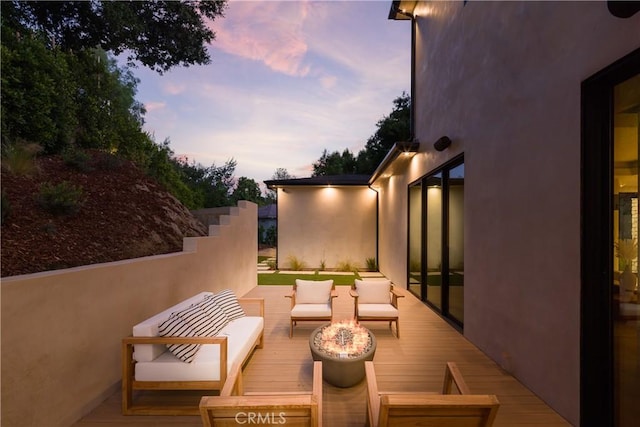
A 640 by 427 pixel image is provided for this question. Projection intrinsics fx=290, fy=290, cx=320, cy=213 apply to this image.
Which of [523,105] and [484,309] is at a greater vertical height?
[523,105]

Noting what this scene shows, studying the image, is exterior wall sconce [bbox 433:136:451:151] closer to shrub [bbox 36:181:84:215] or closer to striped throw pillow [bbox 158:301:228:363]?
striped throw pillow [bbox 158:301:228:363]

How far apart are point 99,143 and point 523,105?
894cm

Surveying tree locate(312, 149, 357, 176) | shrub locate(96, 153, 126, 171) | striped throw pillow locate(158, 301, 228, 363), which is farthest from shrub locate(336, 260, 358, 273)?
tree locate(312, 149, 357, 176)

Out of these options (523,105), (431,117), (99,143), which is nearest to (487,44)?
(523,105)

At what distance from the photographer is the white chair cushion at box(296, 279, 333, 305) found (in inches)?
207

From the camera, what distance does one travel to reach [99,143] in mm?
7391

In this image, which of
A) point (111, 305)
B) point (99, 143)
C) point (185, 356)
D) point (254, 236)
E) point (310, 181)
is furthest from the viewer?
point (310, 181)

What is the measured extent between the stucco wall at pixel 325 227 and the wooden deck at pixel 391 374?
22.4ft

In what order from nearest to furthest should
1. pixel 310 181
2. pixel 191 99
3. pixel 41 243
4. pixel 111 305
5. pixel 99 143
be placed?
pixel 111 305 < pixel 41 243 < pixel 99 143 < pixel 310 181 < pixel 191 99

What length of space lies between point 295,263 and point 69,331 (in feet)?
32.1

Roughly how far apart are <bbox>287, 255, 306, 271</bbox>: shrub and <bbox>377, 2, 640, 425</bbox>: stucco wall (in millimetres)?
8230

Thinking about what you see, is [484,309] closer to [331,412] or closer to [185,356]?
[331,412]

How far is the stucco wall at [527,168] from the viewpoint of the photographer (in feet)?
8.62

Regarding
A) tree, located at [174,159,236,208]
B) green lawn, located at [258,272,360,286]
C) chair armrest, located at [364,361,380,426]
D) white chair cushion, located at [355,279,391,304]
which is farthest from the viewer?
tree, located at [174,159,236,208]
